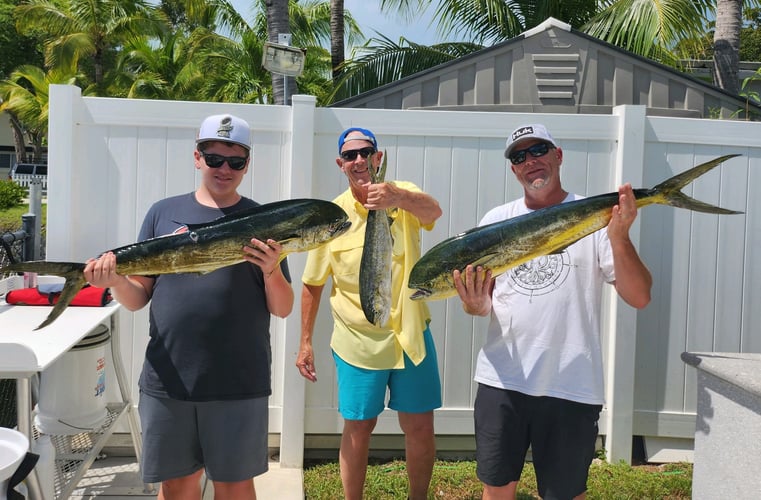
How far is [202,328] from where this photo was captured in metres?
2.43

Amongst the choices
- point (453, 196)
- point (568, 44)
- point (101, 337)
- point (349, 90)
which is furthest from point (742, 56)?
point (101, 337)

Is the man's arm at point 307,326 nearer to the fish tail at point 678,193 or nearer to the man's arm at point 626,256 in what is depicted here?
the man's arm at point 626,256

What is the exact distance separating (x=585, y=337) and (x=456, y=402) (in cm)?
204

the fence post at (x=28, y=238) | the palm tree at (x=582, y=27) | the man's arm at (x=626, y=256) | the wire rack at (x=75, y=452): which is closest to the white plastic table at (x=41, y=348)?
the wire rack at (x=75, y=452)

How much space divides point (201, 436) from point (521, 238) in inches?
56.8

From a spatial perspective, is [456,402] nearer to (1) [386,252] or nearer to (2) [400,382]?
(2) [400,382]

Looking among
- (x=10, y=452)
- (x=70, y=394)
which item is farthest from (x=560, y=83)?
(x=10, y=452)

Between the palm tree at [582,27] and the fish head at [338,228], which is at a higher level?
the palm tree at [582,27]

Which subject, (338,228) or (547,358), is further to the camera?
(547,358)

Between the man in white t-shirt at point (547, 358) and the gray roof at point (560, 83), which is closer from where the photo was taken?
the man in white t-shirt at point (547, 358)

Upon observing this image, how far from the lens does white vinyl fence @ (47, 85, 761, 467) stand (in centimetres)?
402

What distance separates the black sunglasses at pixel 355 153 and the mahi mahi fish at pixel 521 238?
0.74 meters

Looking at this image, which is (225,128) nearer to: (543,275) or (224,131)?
(224,131)

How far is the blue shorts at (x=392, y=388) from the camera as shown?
3.08m
